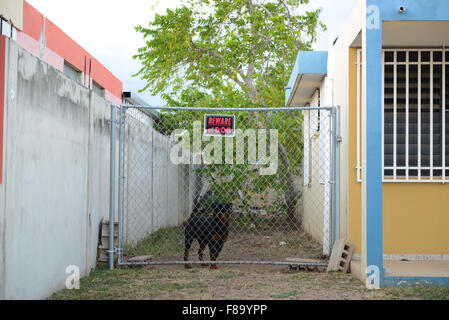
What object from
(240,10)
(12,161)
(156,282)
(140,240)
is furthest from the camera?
(240,10)

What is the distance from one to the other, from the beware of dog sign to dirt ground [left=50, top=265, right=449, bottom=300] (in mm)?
1578

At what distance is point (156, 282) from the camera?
5.44 meters

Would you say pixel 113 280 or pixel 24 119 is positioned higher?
pixel 24 119

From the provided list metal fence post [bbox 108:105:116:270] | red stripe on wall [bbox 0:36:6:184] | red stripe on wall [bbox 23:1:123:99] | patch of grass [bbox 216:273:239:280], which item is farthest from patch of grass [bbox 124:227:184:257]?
red stripe on wall [bbox 0:36:6:184]

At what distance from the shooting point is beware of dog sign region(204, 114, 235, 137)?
6223 millimetres

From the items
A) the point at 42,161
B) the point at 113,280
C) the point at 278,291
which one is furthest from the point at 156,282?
the point at 42,161

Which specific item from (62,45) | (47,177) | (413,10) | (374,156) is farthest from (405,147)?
(62,45)

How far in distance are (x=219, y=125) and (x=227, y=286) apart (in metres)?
1.91

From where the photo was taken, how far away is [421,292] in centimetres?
477

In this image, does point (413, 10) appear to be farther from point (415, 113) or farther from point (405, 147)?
point (405, 147)

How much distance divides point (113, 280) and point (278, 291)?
1689 millimetres

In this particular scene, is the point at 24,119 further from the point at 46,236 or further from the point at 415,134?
the point at 415,134

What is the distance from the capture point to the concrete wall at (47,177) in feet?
12.1

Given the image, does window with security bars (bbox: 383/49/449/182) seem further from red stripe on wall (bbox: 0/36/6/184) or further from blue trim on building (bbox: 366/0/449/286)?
red stripe on wall (bbox: 0/36/6/184)
